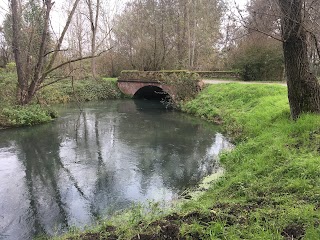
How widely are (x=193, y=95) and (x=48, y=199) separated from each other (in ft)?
42.9

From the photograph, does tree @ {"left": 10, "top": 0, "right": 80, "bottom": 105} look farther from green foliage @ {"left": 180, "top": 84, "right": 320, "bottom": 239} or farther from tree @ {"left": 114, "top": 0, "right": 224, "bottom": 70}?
tree @ {"left": 114, "top": 0, "right": 224, "bottom": 70}

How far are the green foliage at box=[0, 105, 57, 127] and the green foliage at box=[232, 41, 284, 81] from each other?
13.1 metres

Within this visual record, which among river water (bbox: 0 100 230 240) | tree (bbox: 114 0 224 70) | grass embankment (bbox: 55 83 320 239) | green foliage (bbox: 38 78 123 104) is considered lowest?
river water (bbox: 0 100 230 240)

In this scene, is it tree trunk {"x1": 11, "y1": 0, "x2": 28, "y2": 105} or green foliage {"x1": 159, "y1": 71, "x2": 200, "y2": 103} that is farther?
green foliage {"x1": 159, "y1": 71, "x2": 200, "y2": 103}

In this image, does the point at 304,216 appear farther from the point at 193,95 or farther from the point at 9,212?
the point at 193,95

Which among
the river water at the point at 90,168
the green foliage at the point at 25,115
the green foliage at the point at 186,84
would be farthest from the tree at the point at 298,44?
the green foliage at the point at 186,84

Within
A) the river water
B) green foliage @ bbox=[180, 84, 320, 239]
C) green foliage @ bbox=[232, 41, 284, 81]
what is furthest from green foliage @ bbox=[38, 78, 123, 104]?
Result: green foliage @ bbox=[180, 84, 320, 239]

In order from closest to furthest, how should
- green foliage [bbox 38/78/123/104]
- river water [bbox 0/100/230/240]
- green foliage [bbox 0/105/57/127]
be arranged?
→ river water [bbox 0/100/230/240], green foliage [bbox 0/105/57/127], green foliage [bbox 38/78/123/104]

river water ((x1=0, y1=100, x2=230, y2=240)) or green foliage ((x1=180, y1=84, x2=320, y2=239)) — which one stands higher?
green foliage ((x1=180, y1=84, x2=320, y2=239))

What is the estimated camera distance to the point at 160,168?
7.61 m

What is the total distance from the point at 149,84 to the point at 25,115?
10150mm

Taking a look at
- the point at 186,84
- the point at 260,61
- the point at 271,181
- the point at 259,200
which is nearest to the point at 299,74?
the point at 271,181

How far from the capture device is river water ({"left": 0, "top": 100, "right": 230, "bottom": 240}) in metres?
5.32

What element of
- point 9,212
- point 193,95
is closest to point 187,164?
point 9,212
